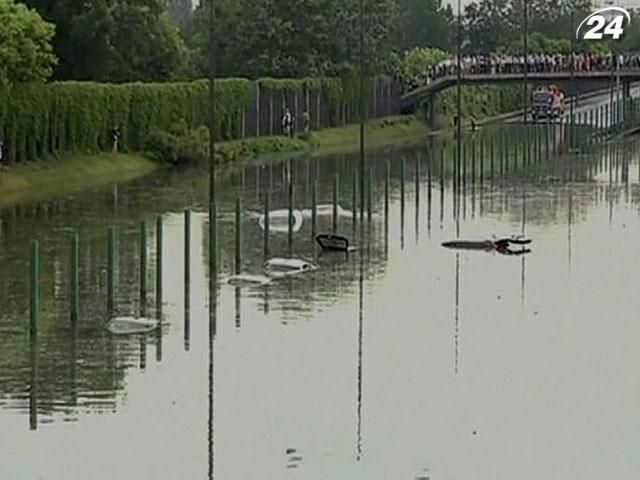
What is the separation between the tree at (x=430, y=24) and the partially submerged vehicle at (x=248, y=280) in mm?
103546

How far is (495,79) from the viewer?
299 ft

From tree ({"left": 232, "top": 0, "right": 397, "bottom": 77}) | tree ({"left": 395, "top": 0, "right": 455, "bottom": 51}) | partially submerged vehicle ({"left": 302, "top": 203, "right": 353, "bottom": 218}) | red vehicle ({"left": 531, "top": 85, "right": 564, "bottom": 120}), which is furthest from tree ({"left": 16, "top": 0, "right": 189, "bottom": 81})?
tree ({"left": 395, "top": 0, "right": 455, "bottom": 51})

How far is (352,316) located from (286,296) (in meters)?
2.39

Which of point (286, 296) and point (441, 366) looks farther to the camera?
point (286, 296)

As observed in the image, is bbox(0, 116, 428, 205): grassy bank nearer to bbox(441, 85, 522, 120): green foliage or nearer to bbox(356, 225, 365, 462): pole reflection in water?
bbox(441, 85, 522, 120): green foliage

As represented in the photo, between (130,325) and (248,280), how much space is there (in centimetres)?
575

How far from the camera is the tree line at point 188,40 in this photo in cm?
5661

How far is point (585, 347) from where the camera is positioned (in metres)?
29.1

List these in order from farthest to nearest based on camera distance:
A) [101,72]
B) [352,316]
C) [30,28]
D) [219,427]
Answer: [101,72] < [30,28] < [352,316] < [219,427]

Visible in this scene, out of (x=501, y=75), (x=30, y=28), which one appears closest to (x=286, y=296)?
(x=30, y=28)

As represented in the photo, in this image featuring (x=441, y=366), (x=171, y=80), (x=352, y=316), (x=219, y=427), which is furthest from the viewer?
(x=171, y=80)

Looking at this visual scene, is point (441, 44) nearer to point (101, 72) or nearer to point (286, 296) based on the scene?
point (101, 72)

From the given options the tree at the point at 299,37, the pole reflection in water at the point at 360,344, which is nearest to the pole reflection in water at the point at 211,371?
the pole reflection in water at the point at 360,344

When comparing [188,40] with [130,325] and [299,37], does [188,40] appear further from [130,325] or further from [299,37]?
[130,325]
